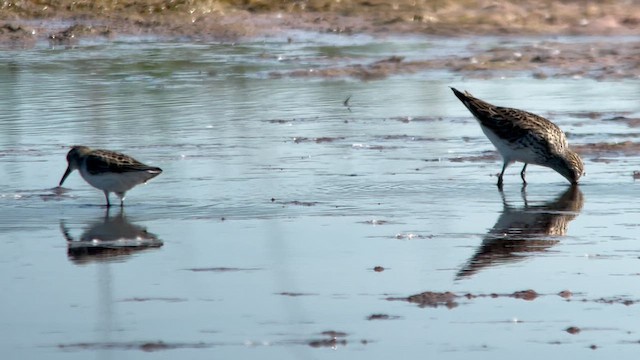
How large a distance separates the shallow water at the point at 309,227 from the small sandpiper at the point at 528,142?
18 cm

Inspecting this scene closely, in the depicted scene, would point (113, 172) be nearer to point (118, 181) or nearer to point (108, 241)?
point (118, 181)

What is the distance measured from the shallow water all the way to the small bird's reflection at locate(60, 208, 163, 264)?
3cm

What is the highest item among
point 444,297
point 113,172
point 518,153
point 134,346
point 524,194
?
point 134,346

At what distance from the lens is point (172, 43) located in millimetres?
23766

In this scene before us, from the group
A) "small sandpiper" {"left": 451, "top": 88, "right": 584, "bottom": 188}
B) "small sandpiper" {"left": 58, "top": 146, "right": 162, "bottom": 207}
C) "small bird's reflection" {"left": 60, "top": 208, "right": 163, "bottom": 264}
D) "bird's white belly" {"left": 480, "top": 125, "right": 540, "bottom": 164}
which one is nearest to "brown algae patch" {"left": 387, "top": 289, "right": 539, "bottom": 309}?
"small bird's reflection" {"left": 60, "top": 208, "right": 163, "bottom": 264}

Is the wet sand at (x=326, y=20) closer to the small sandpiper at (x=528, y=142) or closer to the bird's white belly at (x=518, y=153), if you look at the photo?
the small sandpiper at (x=528, y=142)

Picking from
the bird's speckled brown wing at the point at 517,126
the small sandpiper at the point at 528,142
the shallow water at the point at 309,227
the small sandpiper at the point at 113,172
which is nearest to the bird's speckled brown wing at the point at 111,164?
the small sandpiper at the point at 113,172

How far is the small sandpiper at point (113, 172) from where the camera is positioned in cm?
1114

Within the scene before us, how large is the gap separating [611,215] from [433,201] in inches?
54.4

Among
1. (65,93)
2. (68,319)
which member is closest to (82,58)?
(65,93)

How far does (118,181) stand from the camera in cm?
1110

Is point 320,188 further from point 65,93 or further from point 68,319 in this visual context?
point 65,93

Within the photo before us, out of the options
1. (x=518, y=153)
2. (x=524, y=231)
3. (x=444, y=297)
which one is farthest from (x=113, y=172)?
(x=444, y=297)

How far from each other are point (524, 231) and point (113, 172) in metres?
3.15
